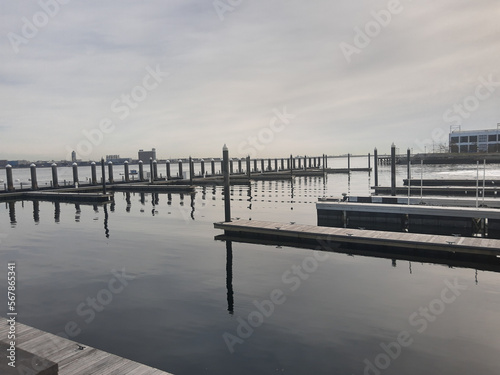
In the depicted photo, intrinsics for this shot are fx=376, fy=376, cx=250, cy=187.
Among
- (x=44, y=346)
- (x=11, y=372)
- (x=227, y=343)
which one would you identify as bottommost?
(x=227, y=343)

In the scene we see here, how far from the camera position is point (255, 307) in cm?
1308

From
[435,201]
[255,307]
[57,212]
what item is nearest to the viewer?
[255,307]

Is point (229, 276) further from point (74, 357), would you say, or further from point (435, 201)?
point (435, 201)

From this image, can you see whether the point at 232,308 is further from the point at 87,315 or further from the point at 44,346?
the point at 44,346

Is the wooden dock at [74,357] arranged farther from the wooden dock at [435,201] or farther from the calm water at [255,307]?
the wooden dock at [435,201]

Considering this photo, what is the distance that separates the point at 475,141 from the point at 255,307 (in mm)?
164352

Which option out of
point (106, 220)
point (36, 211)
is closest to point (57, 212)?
point (36, 211)

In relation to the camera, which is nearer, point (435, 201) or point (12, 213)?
point (435, 201)

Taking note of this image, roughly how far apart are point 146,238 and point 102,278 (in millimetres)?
8171

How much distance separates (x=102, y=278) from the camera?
16219 millimetres

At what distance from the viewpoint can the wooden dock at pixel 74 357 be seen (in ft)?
25.7

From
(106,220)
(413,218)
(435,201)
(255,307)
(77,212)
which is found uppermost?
(435,201)

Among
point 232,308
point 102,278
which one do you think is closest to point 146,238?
point 102,278

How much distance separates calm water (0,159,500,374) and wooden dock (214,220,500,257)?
1.09 meters
